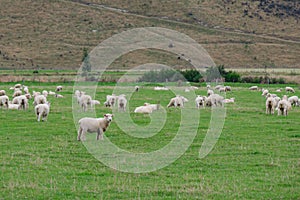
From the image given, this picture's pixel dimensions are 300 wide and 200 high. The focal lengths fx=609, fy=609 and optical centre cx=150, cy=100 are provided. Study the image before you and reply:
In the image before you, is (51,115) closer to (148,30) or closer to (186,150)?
(186,150)

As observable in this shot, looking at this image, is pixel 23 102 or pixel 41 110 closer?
pixel 41 110

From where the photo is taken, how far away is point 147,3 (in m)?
130

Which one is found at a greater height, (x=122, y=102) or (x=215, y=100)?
(x=215, y=100)

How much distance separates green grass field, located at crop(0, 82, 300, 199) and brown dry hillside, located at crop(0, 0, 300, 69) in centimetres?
7280

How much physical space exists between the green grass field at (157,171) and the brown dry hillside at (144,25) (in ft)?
239

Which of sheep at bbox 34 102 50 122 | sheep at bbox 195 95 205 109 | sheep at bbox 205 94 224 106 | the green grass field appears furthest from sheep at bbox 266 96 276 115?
sheep at bbox 34 102 50 122

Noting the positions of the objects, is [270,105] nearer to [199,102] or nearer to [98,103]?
[199,102]

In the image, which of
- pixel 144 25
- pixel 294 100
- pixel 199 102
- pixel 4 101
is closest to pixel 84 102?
pixel 4 101

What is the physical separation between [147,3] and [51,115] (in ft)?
347

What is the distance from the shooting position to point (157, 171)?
1423 centimetres

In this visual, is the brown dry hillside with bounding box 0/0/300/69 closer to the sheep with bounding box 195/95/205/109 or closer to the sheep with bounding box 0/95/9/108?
the sheep with bounding box 195/95/205/109

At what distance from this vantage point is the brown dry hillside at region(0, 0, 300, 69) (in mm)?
99125

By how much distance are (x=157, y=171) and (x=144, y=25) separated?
102 metres

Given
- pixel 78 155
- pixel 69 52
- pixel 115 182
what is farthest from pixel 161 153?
pixel 69 52
